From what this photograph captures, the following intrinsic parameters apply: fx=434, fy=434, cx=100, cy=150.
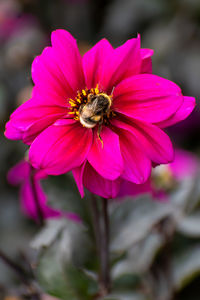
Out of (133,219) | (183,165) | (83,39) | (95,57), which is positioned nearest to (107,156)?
(95,57)

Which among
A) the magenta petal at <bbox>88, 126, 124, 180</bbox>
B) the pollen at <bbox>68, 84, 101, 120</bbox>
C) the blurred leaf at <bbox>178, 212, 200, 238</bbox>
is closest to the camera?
the magenta petal at <bbox>88, 126, 124, 180</bbox>

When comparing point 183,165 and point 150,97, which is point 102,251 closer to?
point 150,97

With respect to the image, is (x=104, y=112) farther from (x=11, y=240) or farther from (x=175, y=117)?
(x=11, y=240)

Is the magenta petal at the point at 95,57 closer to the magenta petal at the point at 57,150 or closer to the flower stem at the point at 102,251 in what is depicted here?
the magenta petal at the point at 57,150

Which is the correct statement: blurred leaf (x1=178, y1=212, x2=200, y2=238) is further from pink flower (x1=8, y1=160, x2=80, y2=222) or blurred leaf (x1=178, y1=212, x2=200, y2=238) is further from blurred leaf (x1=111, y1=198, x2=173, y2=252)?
pink flower (x1=8, y1=160, x2=80, y2=222)

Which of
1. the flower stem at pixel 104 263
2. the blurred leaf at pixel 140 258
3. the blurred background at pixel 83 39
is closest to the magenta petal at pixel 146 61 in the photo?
the flower stem at pixel 104 263

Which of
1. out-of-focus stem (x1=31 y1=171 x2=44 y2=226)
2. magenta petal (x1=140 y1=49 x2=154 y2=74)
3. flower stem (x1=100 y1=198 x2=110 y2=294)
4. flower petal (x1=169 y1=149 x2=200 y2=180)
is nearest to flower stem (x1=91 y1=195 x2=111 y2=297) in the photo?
flower stem (x1=100 y1=198 x2=110 y2=294)

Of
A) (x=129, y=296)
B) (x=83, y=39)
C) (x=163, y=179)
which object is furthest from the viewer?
(x=83, y=39)
